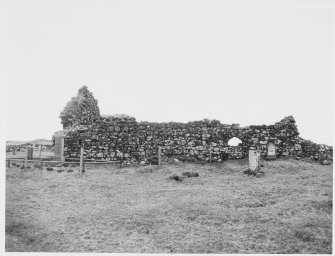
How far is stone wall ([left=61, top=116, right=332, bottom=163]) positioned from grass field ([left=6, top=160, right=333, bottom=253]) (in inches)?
110

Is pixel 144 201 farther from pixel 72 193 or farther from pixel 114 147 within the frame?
pixel 114 147

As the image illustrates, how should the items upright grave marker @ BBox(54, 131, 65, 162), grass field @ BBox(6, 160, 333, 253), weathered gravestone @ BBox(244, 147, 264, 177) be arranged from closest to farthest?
1. grass field @ BBox(6, 160, 333, 253)
2. weathered gravestone @ BBox(244, 147, 264, 177)
3. upright grave marker @ BBox(54, 131, 65, 162)

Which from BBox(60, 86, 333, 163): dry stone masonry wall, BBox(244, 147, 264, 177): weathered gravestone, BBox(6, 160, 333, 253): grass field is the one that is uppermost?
BBox(60, 86, 333, 163): dry stone masonry wall

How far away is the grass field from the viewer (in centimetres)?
687

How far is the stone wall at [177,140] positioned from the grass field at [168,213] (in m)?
2.80

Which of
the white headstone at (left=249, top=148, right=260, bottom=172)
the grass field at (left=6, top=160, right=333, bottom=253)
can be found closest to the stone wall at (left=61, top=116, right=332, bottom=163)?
the white headstone at (left=249, top=148, right=260, bottom=172)

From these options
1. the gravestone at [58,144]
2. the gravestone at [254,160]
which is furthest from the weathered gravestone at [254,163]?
the gravestone at [58,144]

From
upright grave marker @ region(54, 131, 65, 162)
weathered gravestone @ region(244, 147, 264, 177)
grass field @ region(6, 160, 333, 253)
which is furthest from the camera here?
upright grave marker @ region(54, 131, 65, 162)

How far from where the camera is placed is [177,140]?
14.9 meters

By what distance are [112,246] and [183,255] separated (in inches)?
66.5

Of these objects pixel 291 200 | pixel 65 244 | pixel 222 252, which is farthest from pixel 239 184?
pixel 65 244

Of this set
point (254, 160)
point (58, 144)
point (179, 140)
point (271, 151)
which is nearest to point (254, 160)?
point (254, 160)

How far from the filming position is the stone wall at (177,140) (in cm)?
1462

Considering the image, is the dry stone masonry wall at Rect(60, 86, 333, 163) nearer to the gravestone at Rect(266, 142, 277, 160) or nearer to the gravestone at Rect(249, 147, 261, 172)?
the gravestone at Rect(266, 142, 277, 160)
